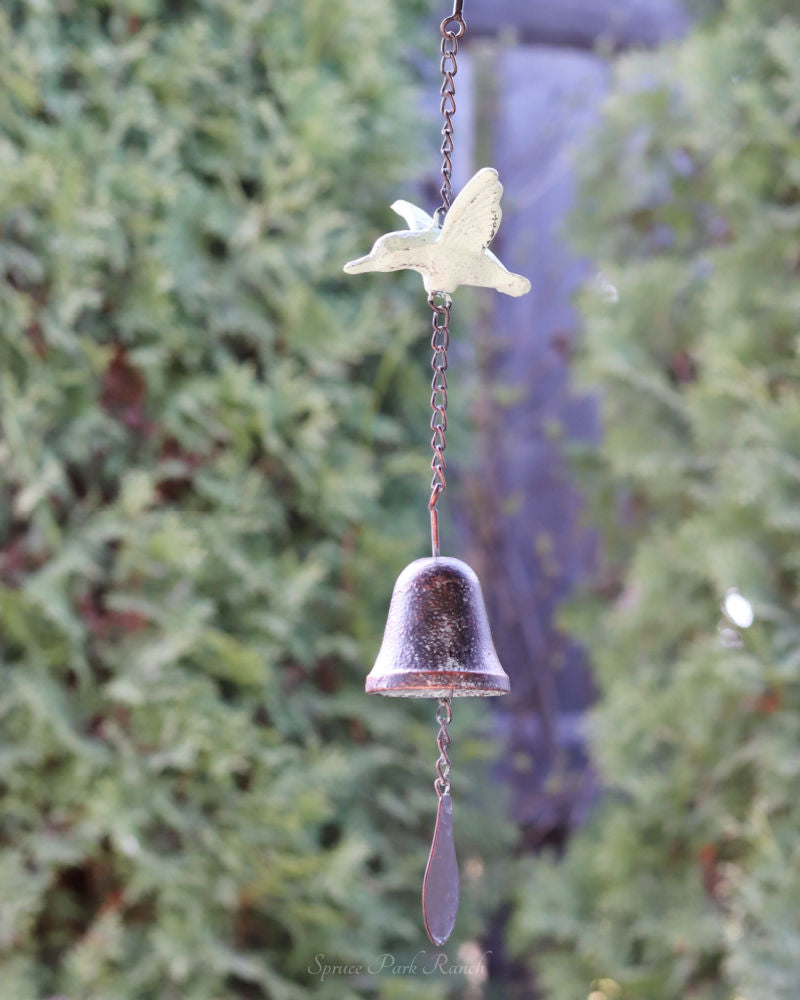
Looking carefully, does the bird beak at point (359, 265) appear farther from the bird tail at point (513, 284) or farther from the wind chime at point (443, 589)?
the bird tail at point (513, 284)

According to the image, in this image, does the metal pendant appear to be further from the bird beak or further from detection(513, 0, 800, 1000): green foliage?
detection(513, 0, 800, 1000): green foliage

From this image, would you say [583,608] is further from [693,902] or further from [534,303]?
[534,303]

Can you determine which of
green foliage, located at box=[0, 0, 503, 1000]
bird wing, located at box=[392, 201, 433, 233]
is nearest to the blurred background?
green foliage, located at box=[0, 0, 503, 1000]

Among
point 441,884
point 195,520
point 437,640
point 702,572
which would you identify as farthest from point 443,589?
point 702,572

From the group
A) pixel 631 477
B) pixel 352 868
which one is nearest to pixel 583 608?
pixel 631 477

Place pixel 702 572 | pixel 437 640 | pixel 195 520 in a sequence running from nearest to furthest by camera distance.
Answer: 1. pixel 437 640
2. pixel 195 520
3. pixel 702 572

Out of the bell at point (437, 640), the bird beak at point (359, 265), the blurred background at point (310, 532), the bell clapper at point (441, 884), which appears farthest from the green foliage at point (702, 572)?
the bird beak at point (359, 265)

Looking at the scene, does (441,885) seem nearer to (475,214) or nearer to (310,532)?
(475,214)
